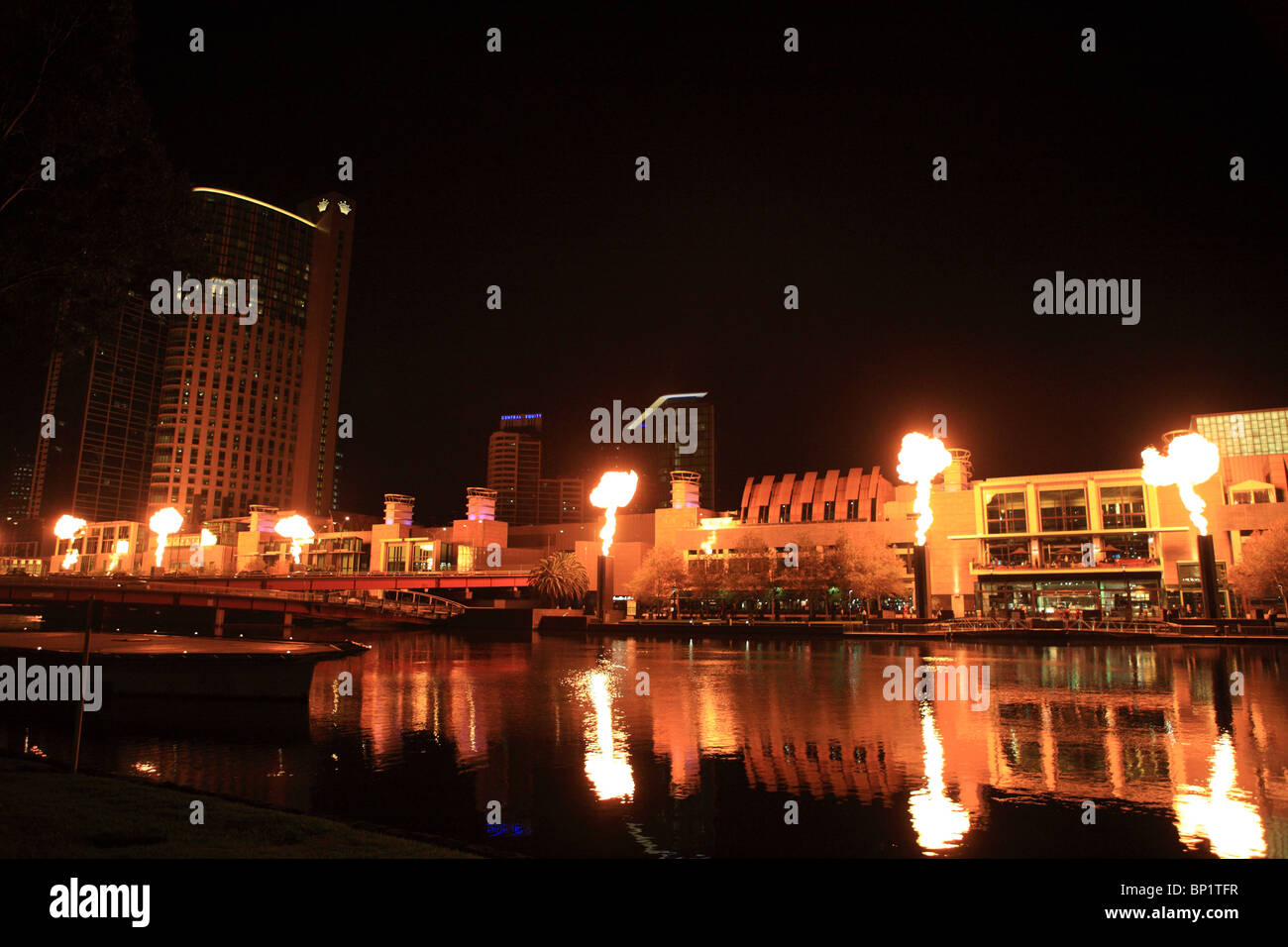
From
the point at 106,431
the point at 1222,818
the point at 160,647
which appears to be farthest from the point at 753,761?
the point at 106,431

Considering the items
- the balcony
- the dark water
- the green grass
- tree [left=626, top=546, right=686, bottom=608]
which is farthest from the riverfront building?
the green grass

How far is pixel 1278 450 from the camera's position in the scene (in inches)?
3812

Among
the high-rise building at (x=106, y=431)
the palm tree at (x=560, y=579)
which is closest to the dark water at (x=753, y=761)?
the palm tree at (x=560, y=579)

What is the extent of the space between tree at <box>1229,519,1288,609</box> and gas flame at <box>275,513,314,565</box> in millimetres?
123504

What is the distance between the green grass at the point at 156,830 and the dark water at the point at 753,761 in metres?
2.42

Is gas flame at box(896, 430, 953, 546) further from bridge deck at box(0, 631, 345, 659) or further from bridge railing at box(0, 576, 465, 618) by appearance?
bridge deck at box(0, 631, 345, 659)

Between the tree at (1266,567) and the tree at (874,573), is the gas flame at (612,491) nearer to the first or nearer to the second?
the tree at (874,573)

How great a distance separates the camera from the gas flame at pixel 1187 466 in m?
73.0

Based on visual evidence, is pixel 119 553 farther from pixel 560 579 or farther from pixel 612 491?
pixel 612 491

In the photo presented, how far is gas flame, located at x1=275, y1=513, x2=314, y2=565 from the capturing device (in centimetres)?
12725

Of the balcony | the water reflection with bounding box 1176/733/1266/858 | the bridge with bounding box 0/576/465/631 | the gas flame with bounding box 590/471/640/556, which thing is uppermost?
the gas flame with bounding box 590/471/640/556
